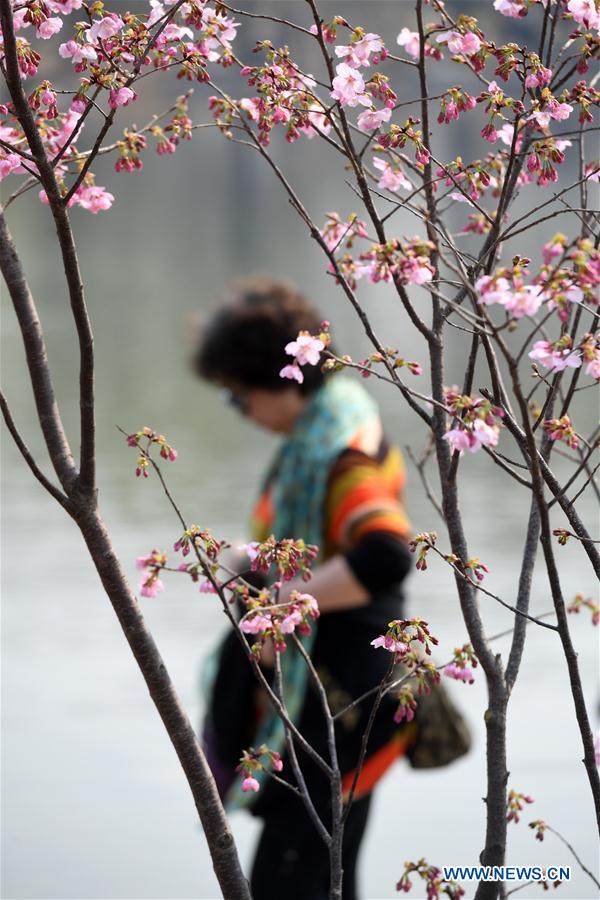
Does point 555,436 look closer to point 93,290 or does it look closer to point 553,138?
point 553,138

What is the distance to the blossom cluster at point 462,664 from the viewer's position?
155cm

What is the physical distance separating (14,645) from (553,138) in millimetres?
4896

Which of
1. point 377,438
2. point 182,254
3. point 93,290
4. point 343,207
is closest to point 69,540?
point 377,438

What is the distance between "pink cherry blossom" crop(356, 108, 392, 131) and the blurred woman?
1.32 m

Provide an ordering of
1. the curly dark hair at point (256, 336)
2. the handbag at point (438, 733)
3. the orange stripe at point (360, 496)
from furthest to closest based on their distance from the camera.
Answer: the curly dark hair at point (256, 336)
the handbag at point (438, 733)
the orange stripe at point (360, 496)

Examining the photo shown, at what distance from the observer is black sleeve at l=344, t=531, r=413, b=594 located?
2.83 metres

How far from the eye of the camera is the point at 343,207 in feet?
84.0

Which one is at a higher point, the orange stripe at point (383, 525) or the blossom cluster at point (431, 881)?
the orange stripe at point (383, 525)

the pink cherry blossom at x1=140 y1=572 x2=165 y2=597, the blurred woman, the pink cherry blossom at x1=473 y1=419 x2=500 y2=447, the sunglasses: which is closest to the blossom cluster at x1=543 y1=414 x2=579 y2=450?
the pink cherry blossom at x1=473 y1=419 x2=500 y2=447

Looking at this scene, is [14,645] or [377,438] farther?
[14,645]

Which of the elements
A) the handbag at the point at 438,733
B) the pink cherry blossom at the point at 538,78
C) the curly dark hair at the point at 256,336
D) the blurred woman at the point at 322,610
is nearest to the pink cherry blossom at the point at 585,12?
the pink cherry blossom at the point at 538,78

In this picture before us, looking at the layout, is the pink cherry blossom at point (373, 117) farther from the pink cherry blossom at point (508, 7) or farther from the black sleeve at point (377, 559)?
the black sleeve at point (377, 559)

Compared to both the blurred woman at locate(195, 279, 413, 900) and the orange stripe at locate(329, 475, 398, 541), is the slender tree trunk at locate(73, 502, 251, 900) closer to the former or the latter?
the blurred woman at locate(195, 279, 413, 900)

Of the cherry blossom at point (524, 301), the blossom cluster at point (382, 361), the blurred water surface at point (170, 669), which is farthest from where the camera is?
the blurred water surface at point (170, 669)
